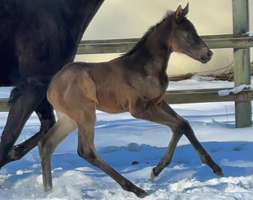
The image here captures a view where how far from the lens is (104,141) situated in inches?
167

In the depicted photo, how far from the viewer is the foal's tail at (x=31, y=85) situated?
9.18ft

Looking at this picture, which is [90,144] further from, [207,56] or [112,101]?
[207,56]

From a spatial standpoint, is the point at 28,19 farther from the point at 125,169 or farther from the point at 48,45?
the point at 125,169

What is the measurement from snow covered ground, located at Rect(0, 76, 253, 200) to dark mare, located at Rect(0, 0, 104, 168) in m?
0.40

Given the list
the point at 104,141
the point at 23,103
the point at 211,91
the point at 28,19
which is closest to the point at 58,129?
the point at 23,103

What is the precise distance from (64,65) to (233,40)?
2052 mm

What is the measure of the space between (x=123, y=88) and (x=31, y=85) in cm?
58

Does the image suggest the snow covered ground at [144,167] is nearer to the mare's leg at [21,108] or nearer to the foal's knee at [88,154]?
the foal's knee at [88,154]

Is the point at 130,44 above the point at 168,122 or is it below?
above

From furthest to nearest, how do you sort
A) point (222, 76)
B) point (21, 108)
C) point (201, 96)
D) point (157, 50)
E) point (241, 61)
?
point (222, 76) → point (241, 61) → point (201, 96) → point (21, 108) → point (157, 50)

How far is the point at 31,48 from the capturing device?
282 cm

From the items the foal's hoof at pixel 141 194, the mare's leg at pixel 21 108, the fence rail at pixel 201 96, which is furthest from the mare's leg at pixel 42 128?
the fence rail at pixel 201 96

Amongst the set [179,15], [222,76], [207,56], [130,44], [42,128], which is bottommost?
[222,76]

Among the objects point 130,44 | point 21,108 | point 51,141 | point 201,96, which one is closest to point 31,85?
point 21,108
